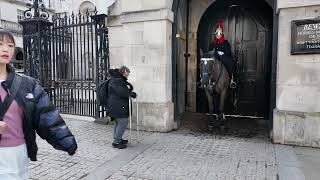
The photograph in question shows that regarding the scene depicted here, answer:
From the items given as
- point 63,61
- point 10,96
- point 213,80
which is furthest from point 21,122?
point 63,61

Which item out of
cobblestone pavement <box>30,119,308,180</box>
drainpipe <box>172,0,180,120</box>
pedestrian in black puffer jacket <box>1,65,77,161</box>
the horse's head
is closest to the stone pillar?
drainpipe <box>172,0,180,120</box>

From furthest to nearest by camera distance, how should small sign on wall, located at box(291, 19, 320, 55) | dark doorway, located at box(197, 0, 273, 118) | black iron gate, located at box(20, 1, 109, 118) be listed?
1. dark doorway, located at box(197, 0, 273, 118)
2. black iron gate, located at box(20, 1, 109, 118)
3. small sign on wall, located at box(291, 19, 320, 55)

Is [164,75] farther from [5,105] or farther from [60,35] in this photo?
[5,105]

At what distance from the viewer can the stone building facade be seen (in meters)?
6.44

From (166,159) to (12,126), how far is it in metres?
3.74

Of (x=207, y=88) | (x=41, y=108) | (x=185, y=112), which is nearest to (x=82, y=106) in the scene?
(x=185, y=112)

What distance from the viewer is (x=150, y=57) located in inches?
306

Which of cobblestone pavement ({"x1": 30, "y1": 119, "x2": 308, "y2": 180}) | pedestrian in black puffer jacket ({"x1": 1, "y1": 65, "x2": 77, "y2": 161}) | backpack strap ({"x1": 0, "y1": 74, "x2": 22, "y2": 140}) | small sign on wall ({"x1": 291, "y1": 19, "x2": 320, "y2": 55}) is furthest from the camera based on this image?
small sign on wall ({"x1": 291, "y1": 19, "x2": 320, "y2": 55})

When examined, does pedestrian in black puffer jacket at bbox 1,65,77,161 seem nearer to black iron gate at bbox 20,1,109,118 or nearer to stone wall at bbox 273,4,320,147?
stone wall at bbox 273,4,320,147

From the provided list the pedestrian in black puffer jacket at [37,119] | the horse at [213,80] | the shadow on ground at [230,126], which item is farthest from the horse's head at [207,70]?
the pedestrian in black puffer jacket at [37,119]

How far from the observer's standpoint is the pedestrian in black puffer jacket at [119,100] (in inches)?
247

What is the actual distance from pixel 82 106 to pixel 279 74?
593 centimetres

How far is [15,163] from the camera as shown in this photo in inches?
92.6

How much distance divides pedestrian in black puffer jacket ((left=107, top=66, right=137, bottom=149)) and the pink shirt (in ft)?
12.7
